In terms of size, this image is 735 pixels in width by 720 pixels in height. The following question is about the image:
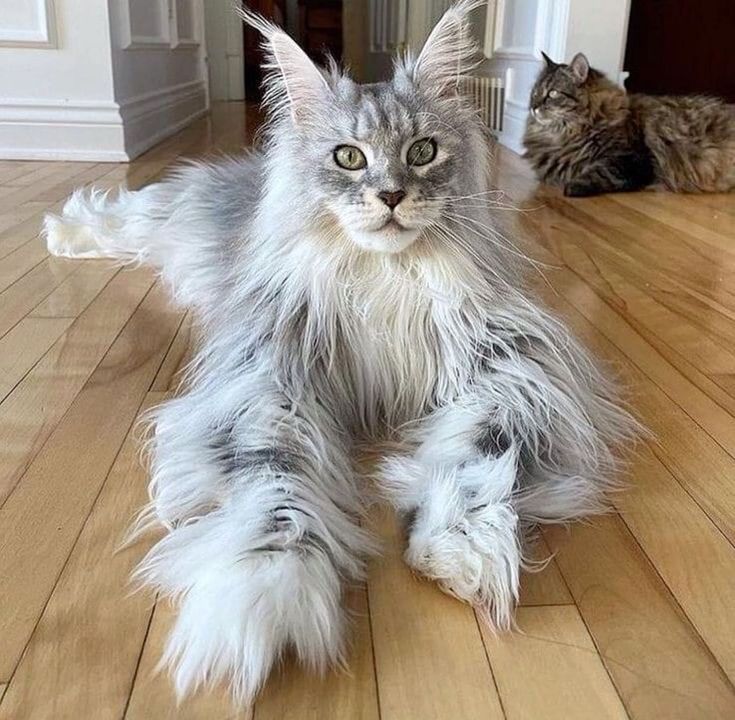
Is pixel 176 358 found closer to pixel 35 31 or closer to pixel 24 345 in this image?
pixel 24 345

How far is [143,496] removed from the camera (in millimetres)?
1090

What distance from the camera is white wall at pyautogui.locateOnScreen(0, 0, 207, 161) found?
3361 mm

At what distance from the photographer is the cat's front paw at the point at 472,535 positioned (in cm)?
88

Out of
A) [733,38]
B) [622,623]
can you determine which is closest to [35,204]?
[622,623]

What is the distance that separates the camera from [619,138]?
3330mm

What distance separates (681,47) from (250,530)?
523cm

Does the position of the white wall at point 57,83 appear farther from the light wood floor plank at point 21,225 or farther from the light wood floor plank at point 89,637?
the light wood floor plank at point 89,637

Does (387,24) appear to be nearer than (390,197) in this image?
No

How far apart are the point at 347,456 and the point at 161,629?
385 millimetres

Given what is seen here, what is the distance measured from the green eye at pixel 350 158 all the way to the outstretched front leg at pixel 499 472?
1.10 ft

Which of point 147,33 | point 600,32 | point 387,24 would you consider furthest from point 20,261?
point 387,24

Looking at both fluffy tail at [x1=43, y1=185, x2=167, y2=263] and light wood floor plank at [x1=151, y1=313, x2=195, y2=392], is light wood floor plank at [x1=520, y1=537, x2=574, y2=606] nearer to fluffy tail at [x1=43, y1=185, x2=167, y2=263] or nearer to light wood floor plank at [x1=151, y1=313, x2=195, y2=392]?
light wood floor plank at [x1=151, y1=313, x2=195, y2=392]

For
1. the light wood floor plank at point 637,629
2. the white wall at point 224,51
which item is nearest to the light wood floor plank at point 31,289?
the light wood floor plank at point 637,629

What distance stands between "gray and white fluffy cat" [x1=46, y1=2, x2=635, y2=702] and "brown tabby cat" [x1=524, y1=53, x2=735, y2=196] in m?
2.12
